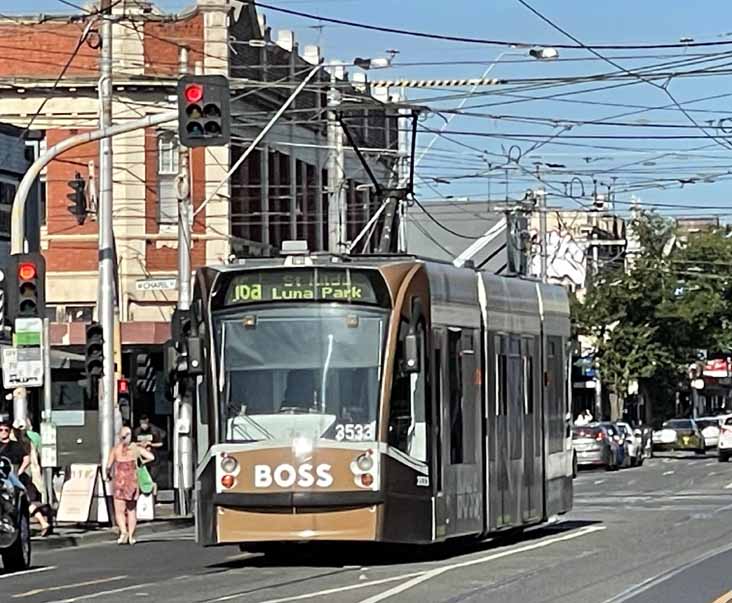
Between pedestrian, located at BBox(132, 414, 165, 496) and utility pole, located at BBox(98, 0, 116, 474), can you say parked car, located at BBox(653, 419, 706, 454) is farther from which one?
utility pole, located at BBox(98, 0, 116, 474)

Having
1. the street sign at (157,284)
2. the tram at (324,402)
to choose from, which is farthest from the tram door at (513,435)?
the street sign at (157,284)

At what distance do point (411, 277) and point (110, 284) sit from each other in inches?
521

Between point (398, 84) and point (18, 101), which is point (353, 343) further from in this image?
point (18, 101)

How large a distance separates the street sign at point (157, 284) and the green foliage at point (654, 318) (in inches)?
1174

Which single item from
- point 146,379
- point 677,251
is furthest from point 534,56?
point 677,251

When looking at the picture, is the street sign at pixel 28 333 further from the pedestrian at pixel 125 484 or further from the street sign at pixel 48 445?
the pedestrian at pixel 125 484

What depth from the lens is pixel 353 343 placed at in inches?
768

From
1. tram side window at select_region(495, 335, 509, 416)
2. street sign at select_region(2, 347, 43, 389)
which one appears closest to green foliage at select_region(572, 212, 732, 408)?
street sign at select_region(2, 347, 43, 389)

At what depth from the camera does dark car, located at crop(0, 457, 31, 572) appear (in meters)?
20.8

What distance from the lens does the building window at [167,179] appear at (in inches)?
1918

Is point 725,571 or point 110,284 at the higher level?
point 110,284

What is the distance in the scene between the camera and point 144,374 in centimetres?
4472

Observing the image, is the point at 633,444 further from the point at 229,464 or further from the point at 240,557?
the point at 229,464

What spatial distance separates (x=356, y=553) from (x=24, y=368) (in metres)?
7.75
